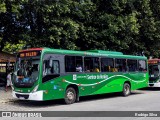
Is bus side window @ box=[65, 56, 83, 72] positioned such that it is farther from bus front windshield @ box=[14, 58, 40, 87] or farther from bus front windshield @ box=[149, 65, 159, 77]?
bus front windshield @ box=[149, 65, 159, 77]

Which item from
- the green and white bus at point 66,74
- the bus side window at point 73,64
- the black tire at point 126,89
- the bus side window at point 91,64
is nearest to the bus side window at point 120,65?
the green and white bus at point 66,74

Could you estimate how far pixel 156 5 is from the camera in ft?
94.4

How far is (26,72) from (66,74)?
78.9 inches

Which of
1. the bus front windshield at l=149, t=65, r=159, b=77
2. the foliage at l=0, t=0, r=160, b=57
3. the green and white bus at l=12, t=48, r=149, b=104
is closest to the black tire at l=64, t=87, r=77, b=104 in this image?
the green and white bus at l=12, t=48, r=149, b=104

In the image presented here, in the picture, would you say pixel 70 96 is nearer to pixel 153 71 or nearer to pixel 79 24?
pixel 79 24

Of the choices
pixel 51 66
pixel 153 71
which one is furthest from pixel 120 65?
pixel 153 71

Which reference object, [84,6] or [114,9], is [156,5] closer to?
[114,9]

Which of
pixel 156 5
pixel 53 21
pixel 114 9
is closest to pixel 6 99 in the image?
pixel 53 21

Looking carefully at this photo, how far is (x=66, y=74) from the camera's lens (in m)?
15.7

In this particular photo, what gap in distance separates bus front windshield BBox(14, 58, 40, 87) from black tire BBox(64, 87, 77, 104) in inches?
81.3

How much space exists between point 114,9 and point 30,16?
6831 millimetres

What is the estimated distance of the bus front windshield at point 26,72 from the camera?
14.7m

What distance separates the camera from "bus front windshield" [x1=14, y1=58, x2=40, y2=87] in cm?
1466

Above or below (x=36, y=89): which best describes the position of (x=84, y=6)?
above
